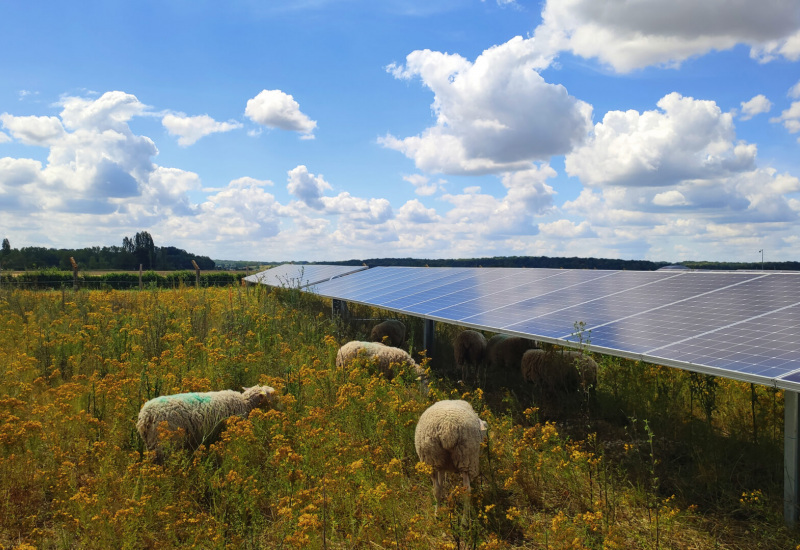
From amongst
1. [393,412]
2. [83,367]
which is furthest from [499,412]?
[83,367]

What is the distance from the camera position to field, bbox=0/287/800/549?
5062mm

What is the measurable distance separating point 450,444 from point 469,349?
684cm

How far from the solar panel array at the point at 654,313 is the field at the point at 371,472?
107cm

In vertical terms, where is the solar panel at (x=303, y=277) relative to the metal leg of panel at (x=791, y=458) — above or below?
above

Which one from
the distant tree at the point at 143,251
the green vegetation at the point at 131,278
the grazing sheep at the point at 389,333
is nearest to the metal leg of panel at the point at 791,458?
the grazing sheep at the point at 389,333

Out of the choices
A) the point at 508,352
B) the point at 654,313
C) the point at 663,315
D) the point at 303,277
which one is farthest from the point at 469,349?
the point at 303,277

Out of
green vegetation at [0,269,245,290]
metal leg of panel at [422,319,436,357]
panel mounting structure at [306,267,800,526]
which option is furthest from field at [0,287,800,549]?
green vegetation at [0,269,245,290]

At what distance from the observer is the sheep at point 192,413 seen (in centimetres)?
652

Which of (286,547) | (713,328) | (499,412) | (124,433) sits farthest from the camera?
(499,412)

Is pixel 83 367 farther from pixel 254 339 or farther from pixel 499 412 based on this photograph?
pixel 499 412

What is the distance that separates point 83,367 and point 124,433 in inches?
166

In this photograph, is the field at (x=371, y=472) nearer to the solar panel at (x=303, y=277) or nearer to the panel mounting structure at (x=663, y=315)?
the panel mounting structure at (x=663, y=315)

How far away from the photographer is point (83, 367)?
10703 mm

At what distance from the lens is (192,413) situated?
683cm
